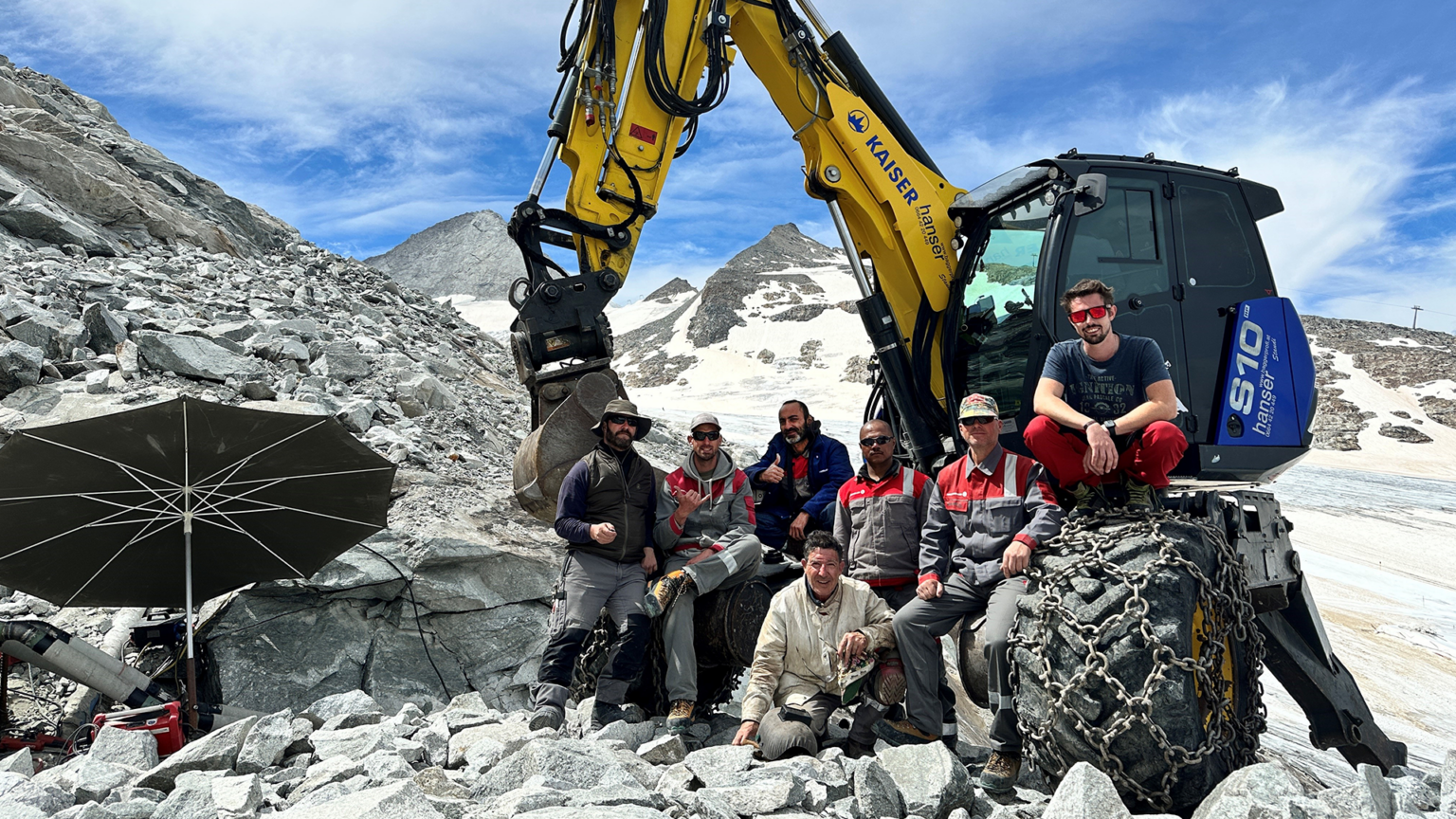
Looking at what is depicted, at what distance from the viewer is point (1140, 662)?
3.09m

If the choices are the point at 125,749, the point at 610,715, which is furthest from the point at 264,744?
the point at 610,715

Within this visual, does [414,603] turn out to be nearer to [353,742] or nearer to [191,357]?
[353,742]

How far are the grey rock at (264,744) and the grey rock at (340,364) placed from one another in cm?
560

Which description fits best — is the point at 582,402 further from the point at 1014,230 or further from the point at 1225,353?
the point at 1225,353

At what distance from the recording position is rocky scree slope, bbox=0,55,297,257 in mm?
11336

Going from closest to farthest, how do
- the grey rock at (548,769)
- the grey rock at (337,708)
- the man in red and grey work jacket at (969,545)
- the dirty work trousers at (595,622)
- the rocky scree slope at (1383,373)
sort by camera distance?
the grey rock at (548,769) < the man in red and grey work jacket at (969,545) < the grey rock at (337,708) < the dirty work trousers at (595,622) < the rocky scree slope at (1383,373)

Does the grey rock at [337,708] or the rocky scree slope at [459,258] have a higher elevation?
the rocky scree slope at [459,258]

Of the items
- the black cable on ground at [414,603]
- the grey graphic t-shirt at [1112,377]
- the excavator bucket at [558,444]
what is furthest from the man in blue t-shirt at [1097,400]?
the black cable on ground at [414,603]

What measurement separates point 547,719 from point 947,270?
341 cm

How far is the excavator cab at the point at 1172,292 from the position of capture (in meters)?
4.68

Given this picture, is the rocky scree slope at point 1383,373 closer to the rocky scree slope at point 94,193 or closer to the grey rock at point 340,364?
the grey rock at point 340,364

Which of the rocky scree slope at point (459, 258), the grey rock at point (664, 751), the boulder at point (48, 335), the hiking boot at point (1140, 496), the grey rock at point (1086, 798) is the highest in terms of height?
the rocky scree slope at point (459, 258)

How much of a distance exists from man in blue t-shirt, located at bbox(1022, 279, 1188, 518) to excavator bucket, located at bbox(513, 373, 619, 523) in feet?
8.20

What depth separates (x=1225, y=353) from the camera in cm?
477
